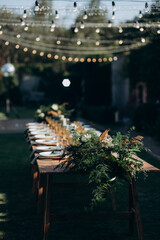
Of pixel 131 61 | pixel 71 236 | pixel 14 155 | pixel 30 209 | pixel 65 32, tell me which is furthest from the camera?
pixel 65 32

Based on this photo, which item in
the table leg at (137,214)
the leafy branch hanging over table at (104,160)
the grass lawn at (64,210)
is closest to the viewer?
the leafy branch hanging over table at (104,160)

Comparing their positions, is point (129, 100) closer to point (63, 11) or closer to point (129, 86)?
point (129, 86)

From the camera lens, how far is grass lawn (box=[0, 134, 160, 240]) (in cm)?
441

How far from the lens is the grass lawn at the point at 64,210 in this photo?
174 inches

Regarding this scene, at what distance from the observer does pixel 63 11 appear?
890 centimetres

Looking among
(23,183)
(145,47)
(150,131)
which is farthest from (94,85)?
(23,183)

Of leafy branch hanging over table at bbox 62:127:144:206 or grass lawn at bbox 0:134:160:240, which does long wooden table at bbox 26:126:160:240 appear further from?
grass lawn at bbox 0:134:160:240

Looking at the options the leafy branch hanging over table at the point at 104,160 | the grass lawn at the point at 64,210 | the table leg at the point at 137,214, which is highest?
the leafy branch hanging over table at the point at 104,160

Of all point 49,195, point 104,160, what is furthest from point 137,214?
point 49,195

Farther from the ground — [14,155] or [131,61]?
[131,61]

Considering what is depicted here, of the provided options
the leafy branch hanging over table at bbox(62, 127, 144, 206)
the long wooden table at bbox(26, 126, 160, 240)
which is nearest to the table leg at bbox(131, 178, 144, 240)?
the long wooden table at bbox(26, 126, 160, 240)

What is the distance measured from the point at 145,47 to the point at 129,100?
5.69 metres

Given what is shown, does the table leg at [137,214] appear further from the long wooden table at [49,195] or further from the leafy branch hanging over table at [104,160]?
the leafy branch hanging over table at [104,160]

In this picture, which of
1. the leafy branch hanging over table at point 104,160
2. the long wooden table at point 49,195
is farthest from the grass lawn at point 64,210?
the leafy branch hanging over table at point 104,160
